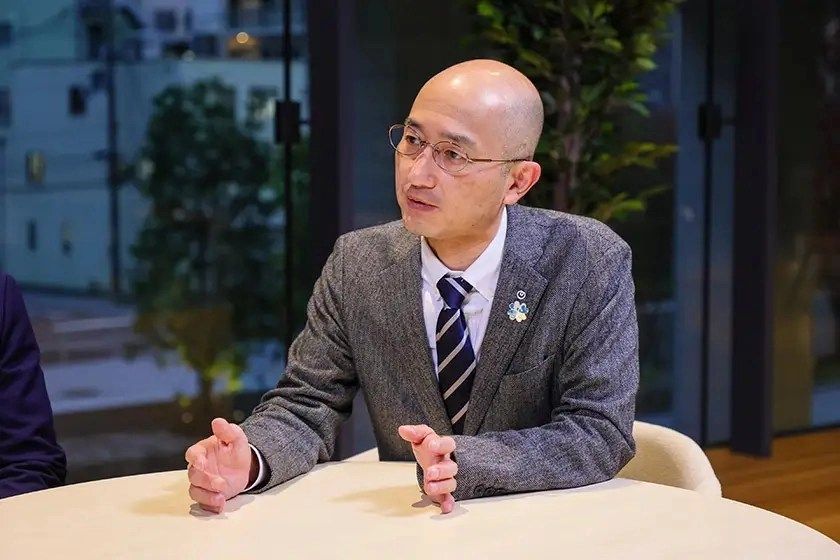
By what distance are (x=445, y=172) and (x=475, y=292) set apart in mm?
236

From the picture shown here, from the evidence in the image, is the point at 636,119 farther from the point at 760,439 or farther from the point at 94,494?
the point at 94,494

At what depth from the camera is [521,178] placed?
228 cm

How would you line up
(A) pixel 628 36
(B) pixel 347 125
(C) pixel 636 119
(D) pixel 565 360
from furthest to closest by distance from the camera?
(C) pixel 636 119 → (B) pixel 347 125 → (A) pixel 628 36 → (D) pixel 565 360

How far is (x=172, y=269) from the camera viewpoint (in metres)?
4.38

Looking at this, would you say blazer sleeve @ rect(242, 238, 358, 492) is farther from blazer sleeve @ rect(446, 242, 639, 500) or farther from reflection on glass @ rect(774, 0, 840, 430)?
reflection on glass @ rect(774, 0, 840, 430)

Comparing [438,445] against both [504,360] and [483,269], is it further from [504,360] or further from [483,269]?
[483,269]

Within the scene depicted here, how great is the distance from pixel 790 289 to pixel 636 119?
1.25 metres

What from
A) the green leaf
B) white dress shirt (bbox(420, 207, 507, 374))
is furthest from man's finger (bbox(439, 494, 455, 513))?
the green leaf

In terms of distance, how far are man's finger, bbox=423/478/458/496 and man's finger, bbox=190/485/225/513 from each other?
0.99 feet

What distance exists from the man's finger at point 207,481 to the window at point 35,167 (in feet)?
8.17

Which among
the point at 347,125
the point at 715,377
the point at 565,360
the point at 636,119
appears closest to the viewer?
the point at 565,360

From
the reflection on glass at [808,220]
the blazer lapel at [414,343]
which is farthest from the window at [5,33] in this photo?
the reflection on glass at [808,220]

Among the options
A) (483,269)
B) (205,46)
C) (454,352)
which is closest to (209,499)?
(454,352)

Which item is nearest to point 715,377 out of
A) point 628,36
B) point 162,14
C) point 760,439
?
point 760,439
